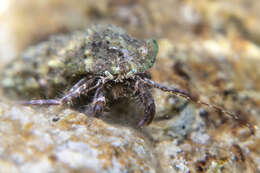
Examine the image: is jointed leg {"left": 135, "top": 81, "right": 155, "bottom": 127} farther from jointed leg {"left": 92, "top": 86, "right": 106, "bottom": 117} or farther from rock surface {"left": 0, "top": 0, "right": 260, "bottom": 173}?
jointed leg {"left": 92, "top": 86, "right": 106, "bottom": 117}

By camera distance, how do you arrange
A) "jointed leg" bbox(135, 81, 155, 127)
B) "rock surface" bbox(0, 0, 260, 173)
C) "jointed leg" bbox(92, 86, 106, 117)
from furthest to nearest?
"jointed leg" bbox(135, 81, 155, 127), "jointed leg" bbox(92, 86, 106, 117), "rock surface" bbox(0, 0, 260, 173)

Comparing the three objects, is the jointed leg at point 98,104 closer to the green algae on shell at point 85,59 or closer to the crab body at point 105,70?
the crab body at point 105,70

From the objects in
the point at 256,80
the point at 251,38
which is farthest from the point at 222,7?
the point at 256,80

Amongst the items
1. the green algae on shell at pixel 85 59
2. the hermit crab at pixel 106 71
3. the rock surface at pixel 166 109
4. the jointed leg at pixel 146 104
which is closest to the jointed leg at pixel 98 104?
the hermit crab at pixel 106 71

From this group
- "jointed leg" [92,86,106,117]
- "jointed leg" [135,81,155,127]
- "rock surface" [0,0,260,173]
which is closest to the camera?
"rock surface" [0,0,260,173]

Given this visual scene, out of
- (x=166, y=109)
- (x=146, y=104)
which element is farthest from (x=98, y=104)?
(x=166, y=109)

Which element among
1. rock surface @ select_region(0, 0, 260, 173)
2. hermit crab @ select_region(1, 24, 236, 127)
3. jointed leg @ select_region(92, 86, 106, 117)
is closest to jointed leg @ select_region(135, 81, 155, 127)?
hermit crab @ select_region(1, 24, 236, 127)

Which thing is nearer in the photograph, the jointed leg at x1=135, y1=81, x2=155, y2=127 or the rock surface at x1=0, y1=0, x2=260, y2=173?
the rock surface at x1=0, y1=0, x2=260, y2=173
